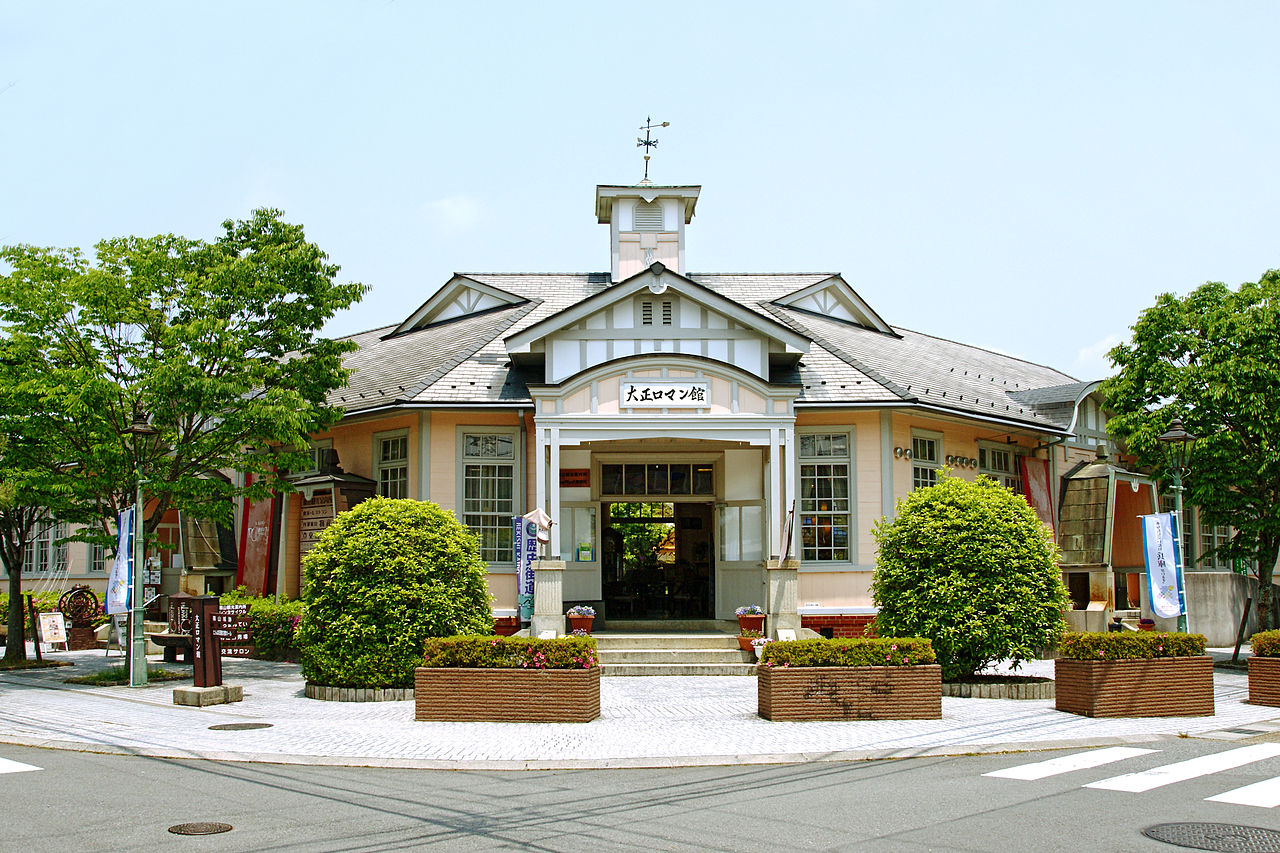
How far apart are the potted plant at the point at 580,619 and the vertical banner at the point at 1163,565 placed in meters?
9.04

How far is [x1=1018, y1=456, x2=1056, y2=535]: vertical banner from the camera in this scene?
23688mm

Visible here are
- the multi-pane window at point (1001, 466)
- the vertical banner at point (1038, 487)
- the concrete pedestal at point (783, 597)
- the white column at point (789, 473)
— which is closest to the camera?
the concrete pedestal at point (783, 597)

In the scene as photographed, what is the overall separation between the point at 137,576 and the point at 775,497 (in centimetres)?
1055

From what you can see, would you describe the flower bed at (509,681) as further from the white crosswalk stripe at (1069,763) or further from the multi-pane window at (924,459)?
the multi-pane window at (924,459)

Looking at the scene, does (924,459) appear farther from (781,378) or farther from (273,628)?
(273,628)

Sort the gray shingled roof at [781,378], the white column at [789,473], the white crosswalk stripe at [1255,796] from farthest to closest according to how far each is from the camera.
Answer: the gray shingled roof at [781,378], the white column at [789,473], the white crosswalk stripe at [1255,796]

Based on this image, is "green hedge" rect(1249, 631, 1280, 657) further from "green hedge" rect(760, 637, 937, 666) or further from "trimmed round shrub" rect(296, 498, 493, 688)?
"trimmed round shrub" rect(296, 498, 493, 688)

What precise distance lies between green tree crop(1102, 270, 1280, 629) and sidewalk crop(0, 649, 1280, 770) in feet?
18.9

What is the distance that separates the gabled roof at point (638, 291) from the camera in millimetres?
20547

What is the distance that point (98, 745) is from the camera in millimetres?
11617

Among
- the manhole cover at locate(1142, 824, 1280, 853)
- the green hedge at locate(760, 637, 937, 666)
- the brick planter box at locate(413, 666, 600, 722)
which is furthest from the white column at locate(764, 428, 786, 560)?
the manhole cover at locate(1142, 824, 1280, 853)

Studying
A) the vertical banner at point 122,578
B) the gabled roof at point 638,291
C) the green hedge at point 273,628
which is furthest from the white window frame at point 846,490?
the vertical banner at point 122,578

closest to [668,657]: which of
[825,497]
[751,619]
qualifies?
[751,619]

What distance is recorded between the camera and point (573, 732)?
41.4 ft
